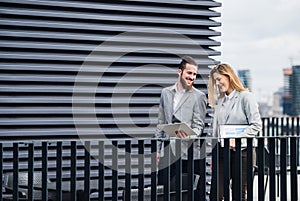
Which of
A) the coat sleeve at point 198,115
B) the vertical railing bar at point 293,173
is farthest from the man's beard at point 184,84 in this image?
the vertical railing bar at point 293,173

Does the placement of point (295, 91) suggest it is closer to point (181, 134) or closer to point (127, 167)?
point (181, 134)

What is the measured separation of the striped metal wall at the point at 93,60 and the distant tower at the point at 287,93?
43.7ft

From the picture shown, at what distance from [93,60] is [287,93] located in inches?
604

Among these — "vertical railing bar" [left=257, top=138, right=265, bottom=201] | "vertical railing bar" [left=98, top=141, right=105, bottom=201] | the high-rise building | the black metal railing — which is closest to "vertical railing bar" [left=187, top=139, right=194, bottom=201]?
the black metal railing

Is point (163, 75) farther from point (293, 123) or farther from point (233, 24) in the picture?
point (233, 24)

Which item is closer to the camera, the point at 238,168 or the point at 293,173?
the point at 238,168

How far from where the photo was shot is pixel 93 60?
662cm

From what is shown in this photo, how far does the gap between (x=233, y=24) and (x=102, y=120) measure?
15003 mm

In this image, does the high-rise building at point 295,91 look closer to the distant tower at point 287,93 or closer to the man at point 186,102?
the distant tower at point 287,93

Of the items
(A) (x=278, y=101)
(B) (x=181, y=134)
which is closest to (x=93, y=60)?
(B) (x=181, y=134)

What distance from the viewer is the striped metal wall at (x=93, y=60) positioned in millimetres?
6270

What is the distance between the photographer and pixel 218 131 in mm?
6156

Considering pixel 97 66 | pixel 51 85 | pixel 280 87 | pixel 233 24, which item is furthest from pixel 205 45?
pixel 280 87

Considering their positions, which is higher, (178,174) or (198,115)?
(198,115)
